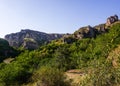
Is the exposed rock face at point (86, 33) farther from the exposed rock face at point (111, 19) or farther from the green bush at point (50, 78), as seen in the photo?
the green bush at point (50, 78)

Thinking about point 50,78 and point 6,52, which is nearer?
point 50,78

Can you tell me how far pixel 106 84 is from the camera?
2272cm

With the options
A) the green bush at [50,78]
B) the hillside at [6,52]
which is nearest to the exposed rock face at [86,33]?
the hillside at [6,52]

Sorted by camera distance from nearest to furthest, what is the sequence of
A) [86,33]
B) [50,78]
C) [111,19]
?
[50,78]
[86,33]
[111,19]

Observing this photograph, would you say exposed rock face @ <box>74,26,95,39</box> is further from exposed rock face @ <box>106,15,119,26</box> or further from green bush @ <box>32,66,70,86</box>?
green bush @ <box>32,66,70,86</box>

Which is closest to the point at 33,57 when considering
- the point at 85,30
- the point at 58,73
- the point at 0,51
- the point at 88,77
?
the point at 0,51

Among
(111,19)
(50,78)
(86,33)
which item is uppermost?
(111,19)

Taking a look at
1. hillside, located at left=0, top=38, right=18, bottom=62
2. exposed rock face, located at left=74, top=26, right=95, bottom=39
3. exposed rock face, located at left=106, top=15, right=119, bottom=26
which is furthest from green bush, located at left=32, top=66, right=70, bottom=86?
exposed rock face, located at left=106, top=15, right=119, bottom=26

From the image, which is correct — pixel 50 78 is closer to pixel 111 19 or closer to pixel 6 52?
pixel 6 52

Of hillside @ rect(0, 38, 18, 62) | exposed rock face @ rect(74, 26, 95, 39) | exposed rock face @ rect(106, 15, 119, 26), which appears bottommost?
hillside @ rect(0, 38, 18, 62)

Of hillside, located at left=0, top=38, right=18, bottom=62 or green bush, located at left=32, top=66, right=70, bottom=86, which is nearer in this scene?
green bush, located at left=32, top=66, right=70, bottom=86

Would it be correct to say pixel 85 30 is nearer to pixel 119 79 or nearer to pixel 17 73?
pixel 17 73

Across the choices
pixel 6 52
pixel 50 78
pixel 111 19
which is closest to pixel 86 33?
pixel 111 19

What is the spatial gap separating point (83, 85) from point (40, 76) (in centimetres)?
1731
